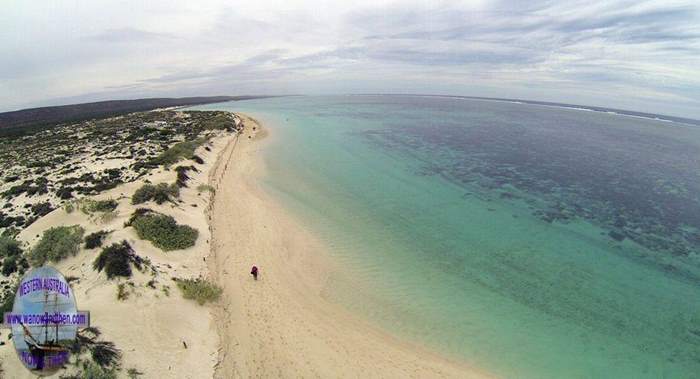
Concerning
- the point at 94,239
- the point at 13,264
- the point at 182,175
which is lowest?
the point at 13,264

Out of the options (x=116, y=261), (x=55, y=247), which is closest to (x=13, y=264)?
(x=55, y=247)

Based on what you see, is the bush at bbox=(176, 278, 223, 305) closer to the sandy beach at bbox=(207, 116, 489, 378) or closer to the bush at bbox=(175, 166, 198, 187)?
the sandy beach at bbox=(207, 116, 489, 378)

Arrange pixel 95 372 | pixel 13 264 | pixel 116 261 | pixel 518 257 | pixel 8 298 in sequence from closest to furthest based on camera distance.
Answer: pixel 95 372
pixel 8 298
pixel 116 261
pixel 13 264
pixel 518 257

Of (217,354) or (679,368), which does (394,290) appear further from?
(679,368)

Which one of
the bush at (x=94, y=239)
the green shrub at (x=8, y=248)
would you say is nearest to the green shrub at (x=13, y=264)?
the green shrub at (x=8, y=248)

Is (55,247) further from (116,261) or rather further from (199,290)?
(199,290)
